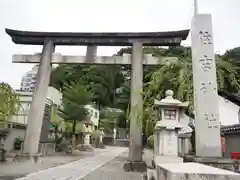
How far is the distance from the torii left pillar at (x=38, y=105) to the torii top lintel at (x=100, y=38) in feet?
2.03

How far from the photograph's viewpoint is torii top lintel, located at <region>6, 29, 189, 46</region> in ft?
50.6

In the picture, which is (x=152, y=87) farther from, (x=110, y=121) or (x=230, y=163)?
(x=110, y=121)

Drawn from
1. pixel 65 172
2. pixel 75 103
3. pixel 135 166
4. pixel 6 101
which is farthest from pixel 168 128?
pixel 75 103

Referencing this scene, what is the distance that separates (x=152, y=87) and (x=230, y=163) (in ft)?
15.1

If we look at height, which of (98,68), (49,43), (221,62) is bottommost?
(221,62)

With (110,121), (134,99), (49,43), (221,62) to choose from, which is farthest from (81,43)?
(110,121)

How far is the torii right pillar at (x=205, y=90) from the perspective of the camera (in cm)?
827

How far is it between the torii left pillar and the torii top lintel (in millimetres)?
617

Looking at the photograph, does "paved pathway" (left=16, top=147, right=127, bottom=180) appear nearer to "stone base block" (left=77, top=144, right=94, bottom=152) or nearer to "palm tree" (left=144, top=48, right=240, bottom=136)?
"palm tree" (left=144, top=48, right=240, bottom=136)

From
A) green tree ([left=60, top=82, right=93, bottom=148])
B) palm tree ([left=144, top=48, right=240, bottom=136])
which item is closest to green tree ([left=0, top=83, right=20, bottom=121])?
palm tree ([left=144, top=48, right=240, bottom=136])

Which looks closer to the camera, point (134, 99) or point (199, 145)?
point (199, 145)

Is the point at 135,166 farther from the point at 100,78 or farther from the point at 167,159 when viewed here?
the point at 100,78

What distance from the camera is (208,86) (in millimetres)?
8664

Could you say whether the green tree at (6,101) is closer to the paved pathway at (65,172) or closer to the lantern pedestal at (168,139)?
the paved pathway at (65,172)
